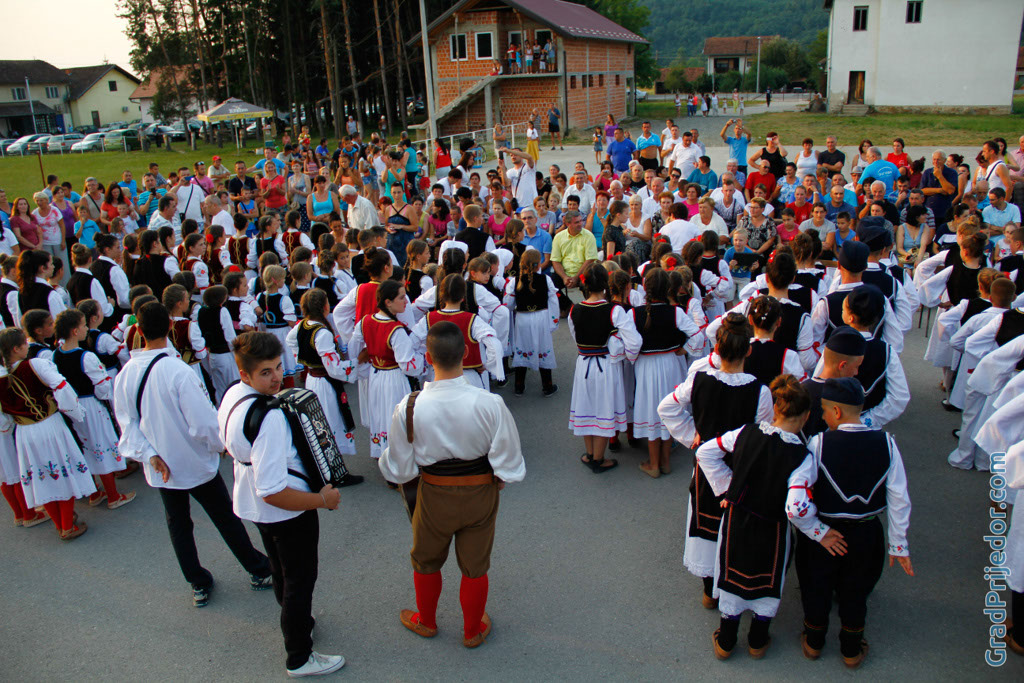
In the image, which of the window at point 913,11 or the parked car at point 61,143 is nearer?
the window at point 913,11

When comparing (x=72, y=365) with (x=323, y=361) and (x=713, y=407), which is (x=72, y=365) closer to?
(x=323, y=361)

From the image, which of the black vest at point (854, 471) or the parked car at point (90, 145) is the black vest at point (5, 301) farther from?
the parked car at point (90, 145)

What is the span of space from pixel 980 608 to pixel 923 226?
619cm

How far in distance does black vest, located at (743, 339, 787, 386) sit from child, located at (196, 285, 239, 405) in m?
4.37

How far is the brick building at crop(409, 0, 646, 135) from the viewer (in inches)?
1395

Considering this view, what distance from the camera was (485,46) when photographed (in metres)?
36.3

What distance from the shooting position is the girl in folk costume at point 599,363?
5738 mm

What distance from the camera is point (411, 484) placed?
4.05 meters

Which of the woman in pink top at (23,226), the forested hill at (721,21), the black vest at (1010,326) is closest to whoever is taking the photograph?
the black vest at (1010,326)

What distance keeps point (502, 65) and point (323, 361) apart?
3376 cm

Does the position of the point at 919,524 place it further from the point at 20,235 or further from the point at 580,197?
the point at 20,235

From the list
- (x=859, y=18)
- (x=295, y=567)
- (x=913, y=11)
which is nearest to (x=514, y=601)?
(x=295, y=567)

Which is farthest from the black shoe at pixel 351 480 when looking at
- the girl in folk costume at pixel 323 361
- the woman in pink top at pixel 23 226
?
the woman in pink top at pixel 23 226

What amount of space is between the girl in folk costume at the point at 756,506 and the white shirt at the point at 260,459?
7.08 feet
